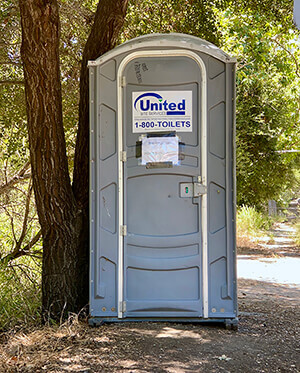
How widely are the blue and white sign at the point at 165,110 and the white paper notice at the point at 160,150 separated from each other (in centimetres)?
9

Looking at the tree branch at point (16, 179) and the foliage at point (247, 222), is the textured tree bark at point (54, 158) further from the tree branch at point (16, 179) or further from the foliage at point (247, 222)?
the foliage at point (247, 222)

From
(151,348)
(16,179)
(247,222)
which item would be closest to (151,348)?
(151,348)

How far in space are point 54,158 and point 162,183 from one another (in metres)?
1.12

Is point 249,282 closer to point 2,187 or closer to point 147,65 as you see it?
point 2,187

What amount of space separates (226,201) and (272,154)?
39.2ft

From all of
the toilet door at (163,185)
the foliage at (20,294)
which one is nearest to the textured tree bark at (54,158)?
the foliage at (20,294)

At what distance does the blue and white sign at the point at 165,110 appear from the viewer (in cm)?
458

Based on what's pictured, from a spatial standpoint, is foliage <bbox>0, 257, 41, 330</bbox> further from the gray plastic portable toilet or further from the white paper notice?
the white paper notice

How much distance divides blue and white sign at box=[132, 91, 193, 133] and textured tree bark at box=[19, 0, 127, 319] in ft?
2.72

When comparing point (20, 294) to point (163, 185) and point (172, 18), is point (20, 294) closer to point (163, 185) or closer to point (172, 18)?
point (163, 185)

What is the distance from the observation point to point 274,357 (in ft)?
13.0

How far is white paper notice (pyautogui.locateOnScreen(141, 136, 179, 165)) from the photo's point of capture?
4.55m

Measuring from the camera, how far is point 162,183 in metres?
4.60

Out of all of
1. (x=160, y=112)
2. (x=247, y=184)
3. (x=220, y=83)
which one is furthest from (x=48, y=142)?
(x=247, y=184)
